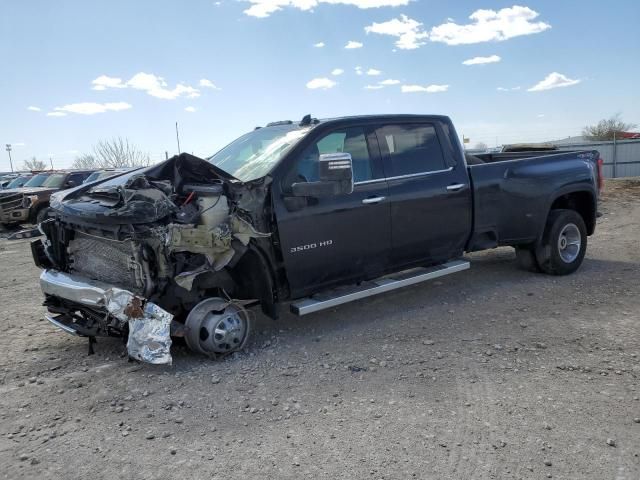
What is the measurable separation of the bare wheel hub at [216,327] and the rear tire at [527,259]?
393 centimetres

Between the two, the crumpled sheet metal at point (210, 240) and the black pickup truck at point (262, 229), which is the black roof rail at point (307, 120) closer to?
the black pickup truck at point (262, 229)

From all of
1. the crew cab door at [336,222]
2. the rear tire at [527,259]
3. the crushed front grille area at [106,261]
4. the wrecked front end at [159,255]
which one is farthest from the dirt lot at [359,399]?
the rear tire at [527,259]

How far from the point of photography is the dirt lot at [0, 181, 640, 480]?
119 inches

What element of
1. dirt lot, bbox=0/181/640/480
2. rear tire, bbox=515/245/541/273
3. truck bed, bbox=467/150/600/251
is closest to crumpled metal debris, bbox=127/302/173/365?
dirt lot, bbox=0/181/640/480

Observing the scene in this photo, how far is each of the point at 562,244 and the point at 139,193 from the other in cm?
520

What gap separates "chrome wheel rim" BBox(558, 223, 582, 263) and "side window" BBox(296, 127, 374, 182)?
3137 mm

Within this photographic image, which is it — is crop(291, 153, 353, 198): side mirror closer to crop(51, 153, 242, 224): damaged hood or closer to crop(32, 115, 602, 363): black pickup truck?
crop(32, 115, 602, 363): black pickup truck

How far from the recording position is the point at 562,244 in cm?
682

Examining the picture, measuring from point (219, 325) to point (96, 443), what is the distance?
131 cm

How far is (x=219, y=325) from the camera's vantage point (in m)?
4.36

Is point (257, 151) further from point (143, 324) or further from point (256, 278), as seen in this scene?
point (143, 324)

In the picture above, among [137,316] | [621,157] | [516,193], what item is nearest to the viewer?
[137,316]

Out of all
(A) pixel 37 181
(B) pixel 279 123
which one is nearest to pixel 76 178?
(A) pixel 37 181

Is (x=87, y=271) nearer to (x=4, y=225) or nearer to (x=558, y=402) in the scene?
(x=558, y=402)
